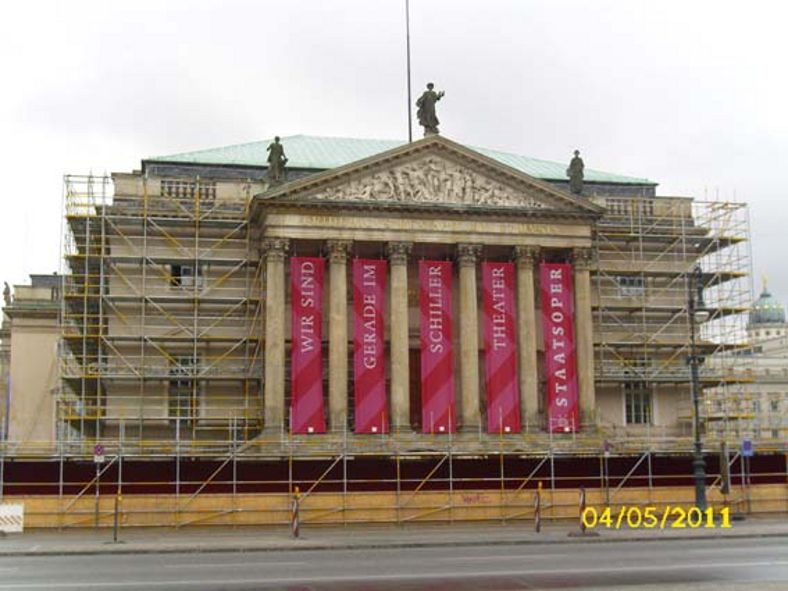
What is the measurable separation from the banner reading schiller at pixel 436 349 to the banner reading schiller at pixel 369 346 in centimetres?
217

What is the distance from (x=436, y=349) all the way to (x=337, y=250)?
734 centimetres

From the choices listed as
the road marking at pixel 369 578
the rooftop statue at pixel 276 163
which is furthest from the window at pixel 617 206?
the road marking at pixel 369 578

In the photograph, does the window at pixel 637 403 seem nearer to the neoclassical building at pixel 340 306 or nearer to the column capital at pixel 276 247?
the neoclassical building at pixel 340 306

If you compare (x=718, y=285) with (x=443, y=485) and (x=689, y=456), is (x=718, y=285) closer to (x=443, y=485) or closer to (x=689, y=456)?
(x=689, y=456)

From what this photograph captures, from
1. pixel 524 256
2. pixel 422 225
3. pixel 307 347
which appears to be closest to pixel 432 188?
pixel 422 225

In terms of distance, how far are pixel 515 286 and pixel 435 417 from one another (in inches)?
359

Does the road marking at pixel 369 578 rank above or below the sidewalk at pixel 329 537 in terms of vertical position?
above

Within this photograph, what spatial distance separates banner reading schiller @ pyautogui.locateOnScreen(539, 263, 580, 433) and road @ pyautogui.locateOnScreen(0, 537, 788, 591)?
2504 centimetres

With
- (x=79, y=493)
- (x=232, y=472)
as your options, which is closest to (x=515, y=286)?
(x=232, y=472)

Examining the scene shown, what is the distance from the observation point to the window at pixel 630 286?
207ft

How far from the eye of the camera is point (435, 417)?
182 feet

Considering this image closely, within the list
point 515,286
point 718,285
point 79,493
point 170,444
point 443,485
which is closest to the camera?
point 79,493

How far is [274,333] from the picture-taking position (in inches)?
2174
